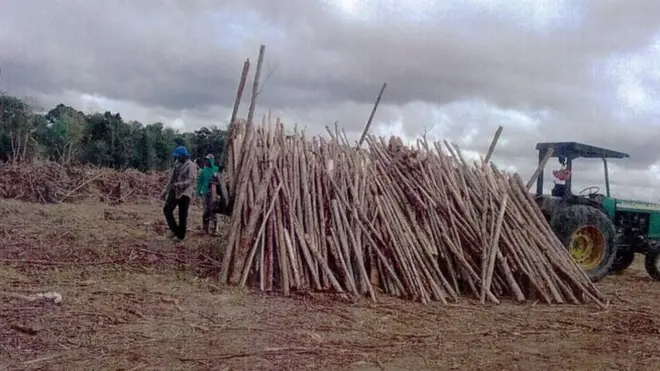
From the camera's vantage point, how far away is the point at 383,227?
8328 millimetres

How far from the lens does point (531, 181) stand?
10.1 meters

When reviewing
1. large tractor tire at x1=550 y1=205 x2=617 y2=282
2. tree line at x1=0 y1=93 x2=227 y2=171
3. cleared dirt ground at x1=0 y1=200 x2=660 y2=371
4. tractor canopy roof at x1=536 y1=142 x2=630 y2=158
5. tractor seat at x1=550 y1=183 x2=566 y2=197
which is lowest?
cleared dirt ground at x1=0 y1=200 x2=660 y2=371

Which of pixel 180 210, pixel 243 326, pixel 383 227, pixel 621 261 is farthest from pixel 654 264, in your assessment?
pixel 243 326

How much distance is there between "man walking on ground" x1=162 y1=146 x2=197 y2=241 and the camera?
10000mm

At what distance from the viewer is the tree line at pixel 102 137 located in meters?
27.8

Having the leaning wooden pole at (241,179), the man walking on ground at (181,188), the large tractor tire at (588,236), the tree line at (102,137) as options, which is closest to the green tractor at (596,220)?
the large tractor tire at (588,236)

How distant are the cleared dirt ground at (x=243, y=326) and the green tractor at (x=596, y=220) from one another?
178 cm

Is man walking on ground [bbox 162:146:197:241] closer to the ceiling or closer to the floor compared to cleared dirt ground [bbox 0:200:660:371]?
closer to the ceiling

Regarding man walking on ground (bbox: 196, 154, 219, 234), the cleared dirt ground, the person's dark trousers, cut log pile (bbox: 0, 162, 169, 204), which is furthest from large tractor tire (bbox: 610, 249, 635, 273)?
cut log pile (bbox: 0, 162, 169, 204)

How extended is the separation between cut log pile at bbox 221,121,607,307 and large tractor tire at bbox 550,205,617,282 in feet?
4.33

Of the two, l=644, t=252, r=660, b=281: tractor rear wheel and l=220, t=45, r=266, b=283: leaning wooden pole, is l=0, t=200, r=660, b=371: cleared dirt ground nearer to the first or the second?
l=220, t=45, r=266, b=283: leaning wooden pole

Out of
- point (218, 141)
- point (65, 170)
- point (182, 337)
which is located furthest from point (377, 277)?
point (218, 141)

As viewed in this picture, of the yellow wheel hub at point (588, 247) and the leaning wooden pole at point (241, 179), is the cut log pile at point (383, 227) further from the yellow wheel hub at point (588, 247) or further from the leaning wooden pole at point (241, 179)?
the yellow wheel hub at point (588, 247)

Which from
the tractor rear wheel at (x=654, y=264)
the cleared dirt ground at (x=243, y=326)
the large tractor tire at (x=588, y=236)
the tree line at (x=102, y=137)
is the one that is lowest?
the cleared dirt ground at (x=243, y=326)
